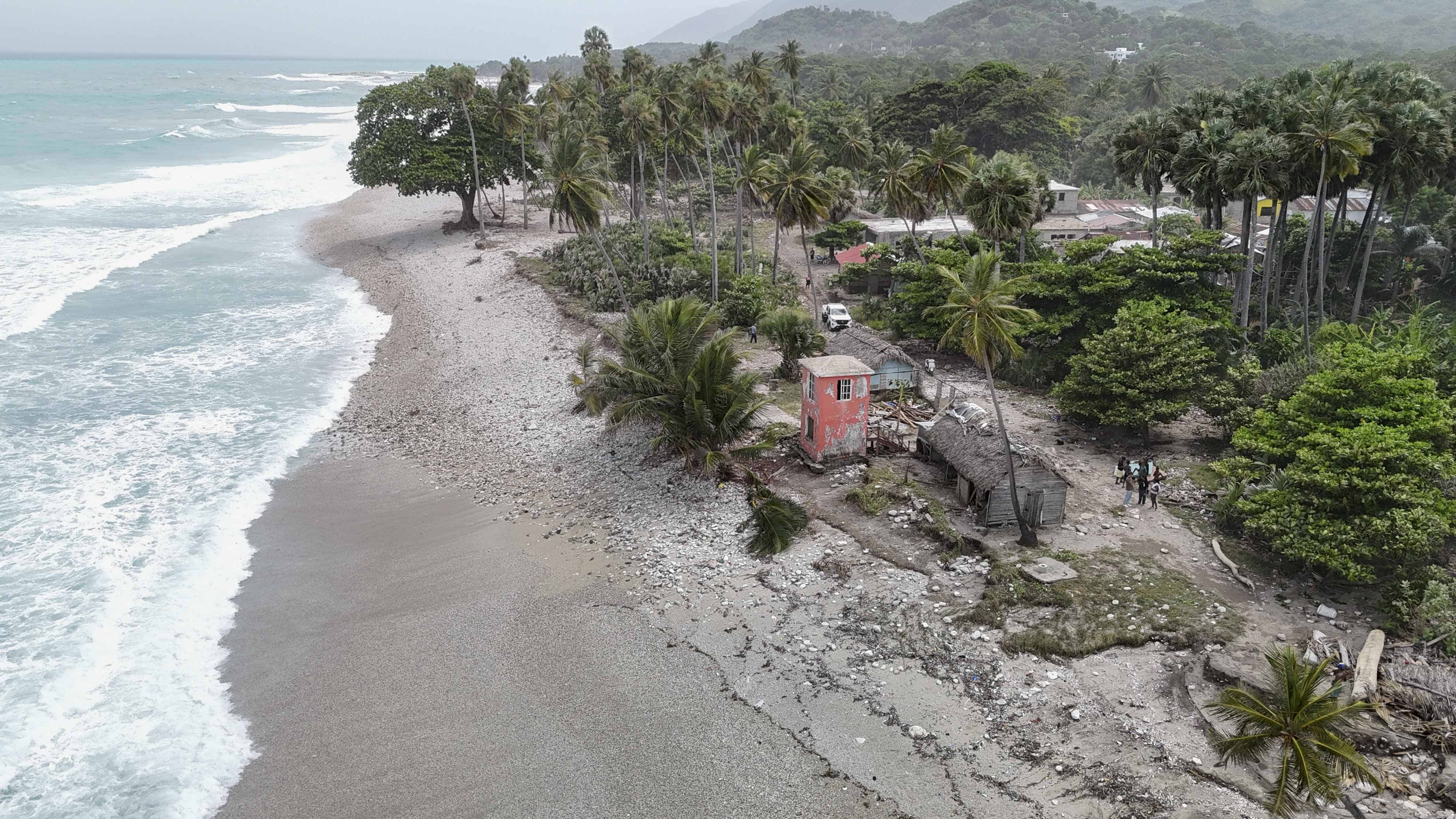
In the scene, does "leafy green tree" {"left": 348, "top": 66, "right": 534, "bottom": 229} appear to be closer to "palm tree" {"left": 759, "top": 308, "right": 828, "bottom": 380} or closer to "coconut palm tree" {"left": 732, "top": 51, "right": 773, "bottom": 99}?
"coconut palm tree" {"left": 732, "top": 51, "right": 773, "bottom": 99}

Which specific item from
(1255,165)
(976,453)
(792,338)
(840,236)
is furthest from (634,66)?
(976,453)

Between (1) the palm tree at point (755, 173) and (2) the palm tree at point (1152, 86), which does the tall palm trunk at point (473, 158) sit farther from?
(2) the palm tree at point (1152, 86)

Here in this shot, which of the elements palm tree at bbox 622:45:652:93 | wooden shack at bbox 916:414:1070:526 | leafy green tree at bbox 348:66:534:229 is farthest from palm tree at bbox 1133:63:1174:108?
wooden shack at bbox 916:414:1070:526

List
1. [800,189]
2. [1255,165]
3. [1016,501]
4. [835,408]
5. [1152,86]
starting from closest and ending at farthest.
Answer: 1. [1016,501]
2. [835,408]
3. [1255,165]
4. [800,189]
5. [1152,86]

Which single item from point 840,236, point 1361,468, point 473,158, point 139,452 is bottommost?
point 139,452

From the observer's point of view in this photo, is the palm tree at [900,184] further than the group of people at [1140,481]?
Yes

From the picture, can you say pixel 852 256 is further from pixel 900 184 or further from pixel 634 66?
pixel 634 66

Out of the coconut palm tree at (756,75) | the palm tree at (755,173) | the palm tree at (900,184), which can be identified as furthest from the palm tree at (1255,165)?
the coconut palm tree at (756,75)
